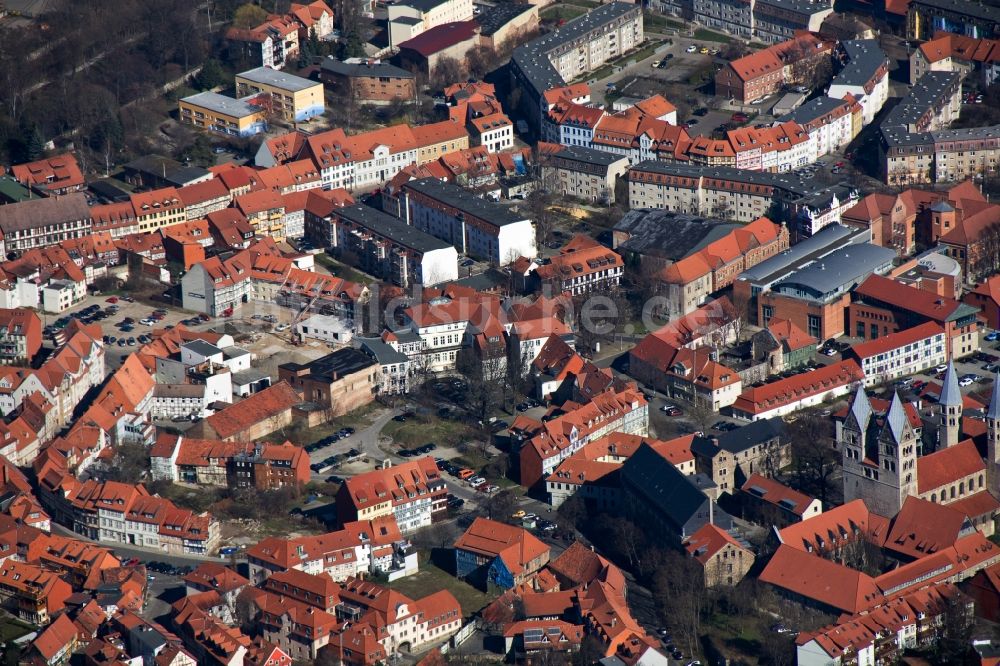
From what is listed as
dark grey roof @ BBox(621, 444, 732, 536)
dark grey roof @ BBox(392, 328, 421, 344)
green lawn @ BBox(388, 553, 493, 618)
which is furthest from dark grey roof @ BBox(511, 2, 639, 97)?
green lawn @ BBox(388, 553, 493, 618)

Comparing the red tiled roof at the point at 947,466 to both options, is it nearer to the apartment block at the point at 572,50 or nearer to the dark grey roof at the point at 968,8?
the apartment block at the point at 572,50

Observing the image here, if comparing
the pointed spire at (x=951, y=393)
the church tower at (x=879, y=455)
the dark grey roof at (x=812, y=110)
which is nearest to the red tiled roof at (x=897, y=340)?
the pointed spire at (x=951, y=393)

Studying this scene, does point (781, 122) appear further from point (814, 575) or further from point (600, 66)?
point (814, 575)

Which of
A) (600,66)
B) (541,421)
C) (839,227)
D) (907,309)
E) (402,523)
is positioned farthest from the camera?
(600,66)

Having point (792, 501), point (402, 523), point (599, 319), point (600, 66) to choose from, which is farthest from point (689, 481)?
point (600, 66)

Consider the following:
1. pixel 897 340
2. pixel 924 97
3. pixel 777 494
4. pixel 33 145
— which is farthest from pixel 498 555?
pixel 924 97

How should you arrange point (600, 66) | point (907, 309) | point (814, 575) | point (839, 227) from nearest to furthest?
1. point (814, 575)
2. point (907, 309)
3. point (839, 227)
4. point (600, 66)
